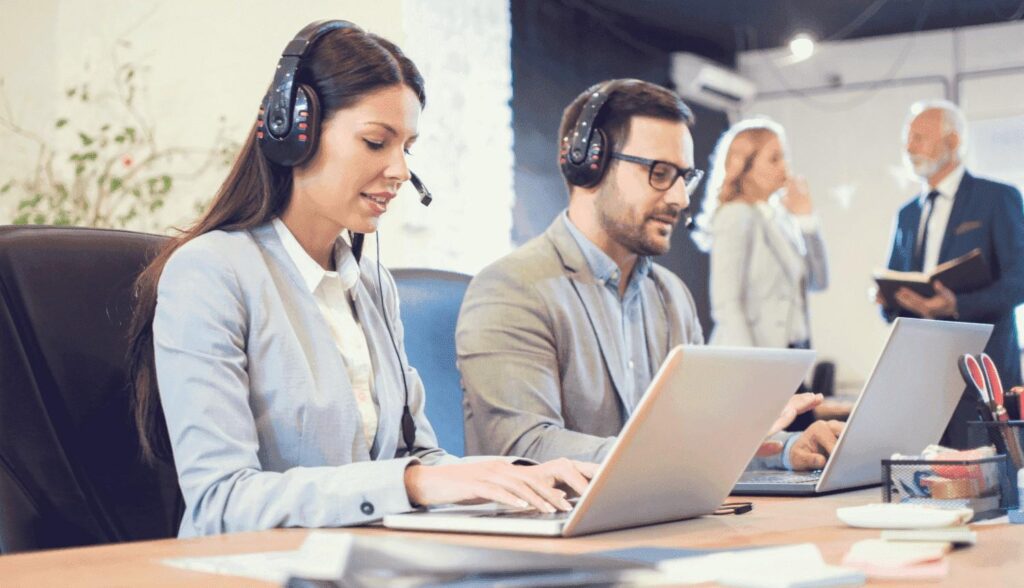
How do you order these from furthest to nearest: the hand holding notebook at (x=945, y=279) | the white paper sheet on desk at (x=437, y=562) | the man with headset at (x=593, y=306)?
the hand holding notebook at (x=945, y=279) → the man with headset at (x=593, y=306) → the white paper sheet on desk at (x=437, y=562)

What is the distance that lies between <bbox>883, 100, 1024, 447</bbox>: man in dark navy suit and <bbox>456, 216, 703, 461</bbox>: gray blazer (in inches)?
62.6

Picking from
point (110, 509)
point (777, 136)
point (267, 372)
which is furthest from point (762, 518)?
point (777, 136)

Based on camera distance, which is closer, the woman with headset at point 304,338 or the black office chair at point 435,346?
the woman with headset at point 304,338

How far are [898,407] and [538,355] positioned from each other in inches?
26.1

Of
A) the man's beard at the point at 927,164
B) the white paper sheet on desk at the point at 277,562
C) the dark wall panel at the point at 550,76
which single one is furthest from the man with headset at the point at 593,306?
the dark wall panel at the point at 550,76

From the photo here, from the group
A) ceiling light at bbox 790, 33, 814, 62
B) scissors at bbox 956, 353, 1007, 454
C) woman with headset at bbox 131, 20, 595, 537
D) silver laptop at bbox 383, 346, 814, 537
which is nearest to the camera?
silver laptop at bbox 383, 346, 814, 537

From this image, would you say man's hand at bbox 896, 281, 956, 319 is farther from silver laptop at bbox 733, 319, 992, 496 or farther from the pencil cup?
the pencil cup

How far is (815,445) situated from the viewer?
167 centimetres

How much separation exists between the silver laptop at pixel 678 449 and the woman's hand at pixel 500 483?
17 millimetres

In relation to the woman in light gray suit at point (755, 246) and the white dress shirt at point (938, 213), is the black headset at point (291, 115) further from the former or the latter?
the woman in light gray suit at point (755, 246)

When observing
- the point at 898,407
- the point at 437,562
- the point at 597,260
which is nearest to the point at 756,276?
the point at 597,260

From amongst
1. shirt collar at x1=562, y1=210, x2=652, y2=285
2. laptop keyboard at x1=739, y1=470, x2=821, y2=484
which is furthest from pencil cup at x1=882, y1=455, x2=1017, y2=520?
shirt collar at x1=562, y1=210, x2=652, y2=285

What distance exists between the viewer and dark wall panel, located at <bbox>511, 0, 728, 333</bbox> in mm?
6160

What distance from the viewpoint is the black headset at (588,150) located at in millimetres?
2207
